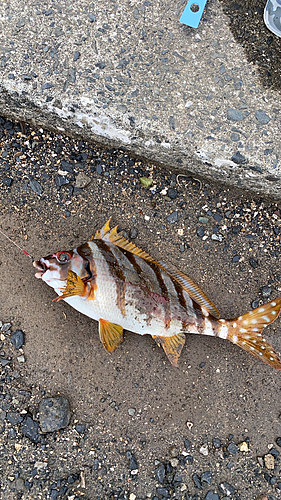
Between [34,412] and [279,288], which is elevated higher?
[279,288]

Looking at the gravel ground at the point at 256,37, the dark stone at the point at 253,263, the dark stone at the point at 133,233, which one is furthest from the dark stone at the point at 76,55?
the dark stone at the point at 253,263

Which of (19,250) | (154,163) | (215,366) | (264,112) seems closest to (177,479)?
(215,366)

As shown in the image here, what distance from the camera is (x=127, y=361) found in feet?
10.5

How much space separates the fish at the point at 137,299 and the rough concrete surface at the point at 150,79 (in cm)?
96

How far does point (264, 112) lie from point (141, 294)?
1796 mm

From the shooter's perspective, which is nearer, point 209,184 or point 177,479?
point 177,479

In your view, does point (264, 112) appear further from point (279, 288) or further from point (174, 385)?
point (174, 385)

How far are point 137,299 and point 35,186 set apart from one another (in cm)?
135

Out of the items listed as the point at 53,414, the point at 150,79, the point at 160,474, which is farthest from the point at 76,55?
the point at 160,474

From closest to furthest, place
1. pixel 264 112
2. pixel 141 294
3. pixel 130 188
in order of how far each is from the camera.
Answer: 1. pixel 141 294
2. pixel 264 112
3. pixel 130 188

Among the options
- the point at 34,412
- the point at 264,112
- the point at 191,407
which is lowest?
the point at 34,412

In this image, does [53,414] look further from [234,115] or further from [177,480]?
[234,115]

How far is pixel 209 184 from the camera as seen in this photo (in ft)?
10.9

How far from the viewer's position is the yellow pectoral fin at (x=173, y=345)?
9.83 ft
